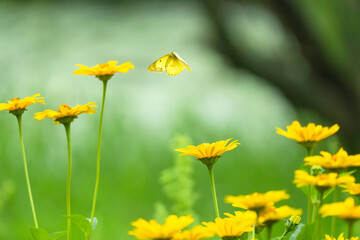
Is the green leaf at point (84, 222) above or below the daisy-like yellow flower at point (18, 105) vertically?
below

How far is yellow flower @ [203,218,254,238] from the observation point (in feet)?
1.35

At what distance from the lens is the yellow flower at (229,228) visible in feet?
1.35

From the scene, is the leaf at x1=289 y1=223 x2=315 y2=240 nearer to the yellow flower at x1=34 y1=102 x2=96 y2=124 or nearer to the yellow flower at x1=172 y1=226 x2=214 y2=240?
the yellow flower at x1=172 y1=226 x2=214 y2=240

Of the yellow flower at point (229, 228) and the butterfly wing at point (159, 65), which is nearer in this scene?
the yellow flower at point (229, 228)

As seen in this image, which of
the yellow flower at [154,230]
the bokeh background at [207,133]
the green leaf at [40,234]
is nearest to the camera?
the yellow flower at [154,230]

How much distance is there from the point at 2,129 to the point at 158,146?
2.17 feet

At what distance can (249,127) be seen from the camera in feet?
7.14

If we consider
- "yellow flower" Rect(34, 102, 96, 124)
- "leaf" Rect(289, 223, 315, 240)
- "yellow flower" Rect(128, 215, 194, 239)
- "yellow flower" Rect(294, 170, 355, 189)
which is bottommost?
"yellow flower" Rect(128, 215, 194, 239)

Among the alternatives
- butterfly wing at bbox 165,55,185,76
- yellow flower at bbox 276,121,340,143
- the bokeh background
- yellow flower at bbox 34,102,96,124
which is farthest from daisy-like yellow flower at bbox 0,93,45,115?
the bokeh background

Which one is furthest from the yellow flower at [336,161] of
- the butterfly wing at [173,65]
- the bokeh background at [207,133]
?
the bokeh background at [207,133]

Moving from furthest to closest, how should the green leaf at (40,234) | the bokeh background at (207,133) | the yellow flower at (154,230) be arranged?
the bokeh background at (207,133), the green leaf at (40,234), the yellow flower at (154,230)

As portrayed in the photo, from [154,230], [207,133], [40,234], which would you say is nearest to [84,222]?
[40,234]

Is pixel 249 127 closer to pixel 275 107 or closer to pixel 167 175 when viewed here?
pixel 275 107

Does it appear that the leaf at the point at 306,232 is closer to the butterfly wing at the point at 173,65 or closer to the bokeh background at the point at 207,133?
the butterfly wing at the point at 173,65
